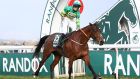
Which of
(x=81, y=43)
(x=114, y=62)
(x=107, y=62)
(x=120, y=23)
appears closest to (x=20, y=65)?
(x=107, y=62)

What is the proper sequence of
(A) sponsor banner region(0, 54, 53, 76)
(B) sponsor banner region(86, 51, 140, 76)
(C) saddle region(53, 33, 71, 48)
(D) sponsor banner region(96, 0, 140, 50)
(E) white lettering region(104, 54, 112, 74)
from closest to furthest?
1. (C) saddle region(53, 33, 71, 48)
2. (B) sponsor banner region(86, 51, 140, 76)
3. (E) white lettering region(104, 54, 112, 74)
4. (A) sponsor banner region(0, 54, 53, 76)
5. (D) sponsor banner region(96, 0, 140, 50)

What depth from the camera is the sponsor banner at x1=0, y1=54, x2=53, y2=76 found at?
15375 millimetres

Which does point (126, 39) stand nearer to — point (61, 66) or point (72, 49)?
point (61, 66)

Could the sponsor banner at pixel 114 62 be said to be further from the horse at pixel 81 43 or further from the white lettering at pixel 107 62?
the horse at pixel 81 43

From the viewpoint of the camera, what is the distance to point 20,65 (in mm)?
15875

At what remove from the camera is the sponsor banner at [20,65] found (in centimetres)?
1538

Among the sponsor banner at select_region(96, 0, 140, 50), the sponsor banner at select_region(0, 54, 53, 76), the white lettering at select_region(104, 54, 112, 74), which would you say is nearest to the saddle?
the white lettering at select_region(104, 54, 112, 74)

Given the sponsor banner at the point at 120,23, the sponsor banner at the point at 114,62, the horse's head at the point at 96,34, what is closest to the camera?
the horse's head at the point at 96,34

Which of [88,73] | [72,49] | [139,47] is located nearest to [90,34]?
[72,49]

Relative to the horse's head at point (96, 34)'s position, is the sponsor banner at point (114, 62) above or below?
below

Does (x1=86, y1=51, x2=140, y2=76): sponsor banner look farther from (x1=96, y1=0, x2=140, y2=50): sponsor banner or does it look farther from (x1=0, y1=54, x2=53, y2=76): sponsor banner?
(x1=96, y1=0, x2=140, y2=50): sponsor banner

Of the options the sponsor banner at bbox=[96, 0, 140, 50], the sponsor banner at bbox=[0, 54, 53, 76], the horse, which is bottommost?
the sponsor banner at bbox=[0, 54, 53, 76]

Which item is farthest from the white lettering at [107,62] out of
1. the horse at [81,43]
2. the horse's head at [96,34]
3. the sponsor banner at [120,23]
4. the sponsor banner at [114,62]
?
the sponsor banner at [120,23]

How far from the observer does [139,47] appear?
42.6 ft
